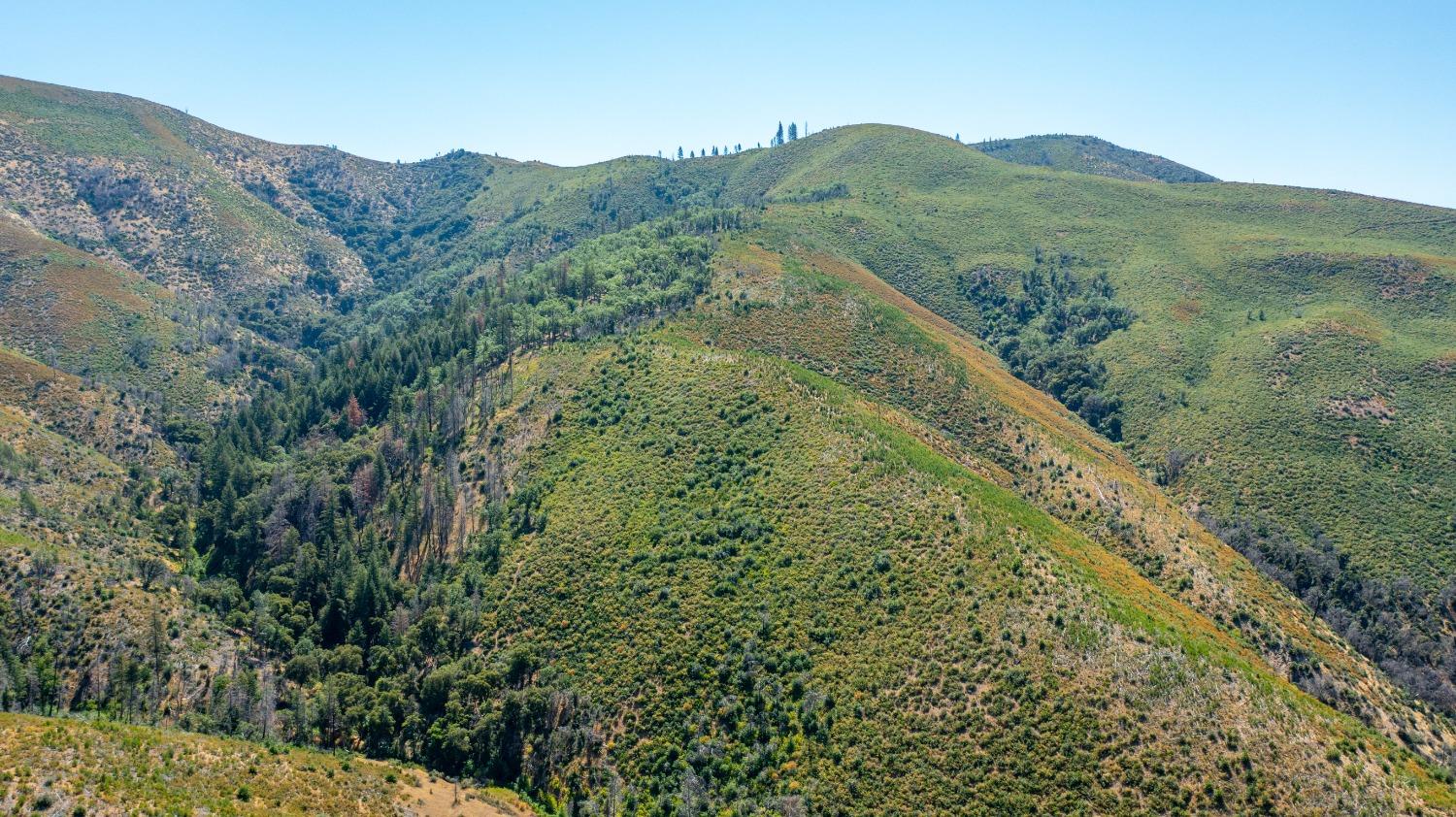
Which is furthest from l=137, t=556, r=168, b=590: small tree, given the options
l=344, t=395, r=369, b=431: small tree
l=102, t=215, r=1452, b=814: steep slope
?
l=344, t=395, r=369, b=431: small tree

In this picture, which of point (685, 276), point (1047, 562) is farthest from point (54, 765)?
point (685, 276)

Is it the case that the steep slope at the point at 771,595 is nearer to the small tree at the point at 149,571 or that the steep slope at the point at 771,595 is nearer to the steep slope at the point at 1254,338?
the small tree at the point at 149,571

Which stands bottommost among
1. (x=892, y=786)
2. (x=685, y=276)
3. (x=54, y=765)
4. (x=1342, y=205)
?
(x=892, y=786)

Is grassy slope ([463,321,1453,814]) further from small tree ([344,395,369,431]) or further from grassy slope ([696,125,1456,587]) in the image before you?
small tree ([344,395,369,431])

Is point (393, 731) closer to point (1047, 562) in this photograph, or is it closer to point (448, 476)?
point (448, 476)

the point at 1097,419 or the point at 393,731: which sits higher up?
the point at 1097,419

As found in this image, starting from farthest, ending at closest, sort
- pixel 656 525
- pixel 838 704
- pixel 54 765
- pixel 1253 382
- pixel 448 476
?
pixel 1253 382
pixel 448 476
pixel 656 525
pixel 838 704
pixel 54 765

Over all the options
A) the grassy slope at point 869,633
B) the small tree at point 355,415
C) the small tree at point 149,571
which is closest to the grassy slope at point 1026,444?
the grassy slope at point 869,633
